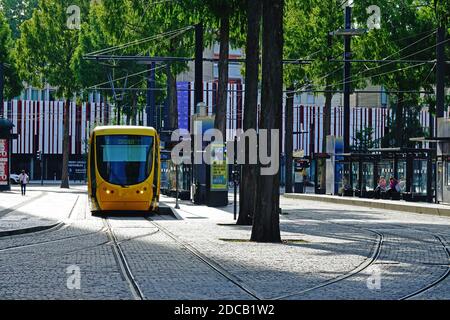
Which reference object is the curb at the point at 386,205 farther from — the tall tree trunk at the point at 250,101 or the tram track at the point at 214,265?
the tram track at the point at 214,265

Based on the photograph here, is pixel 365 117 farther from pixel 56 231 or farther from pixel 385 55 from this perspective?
pixel 56 231

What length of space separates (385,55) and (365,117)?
61.4 m

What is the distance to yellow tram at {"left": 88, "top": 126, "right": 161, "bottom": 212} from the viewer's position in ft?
119

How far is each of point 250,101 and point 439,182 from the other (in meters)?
18.2

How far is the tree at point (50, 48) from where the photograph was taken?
268ft

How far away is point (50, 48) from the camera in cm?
8169

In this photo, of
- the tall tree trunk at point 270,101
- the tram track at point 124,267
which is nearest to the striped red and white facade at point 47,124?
the tram track at point 124,267

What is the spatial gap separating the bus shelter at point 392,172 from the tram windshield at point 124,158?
14.3m

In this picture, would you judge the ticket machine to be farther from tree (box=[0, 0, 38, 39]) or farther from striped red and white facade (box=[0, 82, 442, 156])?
tree (box=[0, 0, 38, 39])

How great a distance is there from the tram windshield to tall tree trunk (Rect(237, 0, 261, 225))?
6569 mm

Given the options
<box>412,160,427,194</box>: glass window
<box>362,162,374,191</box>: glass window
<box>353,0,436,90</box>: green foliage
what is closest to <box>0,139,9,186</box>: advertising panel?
<box>353,0,436,90</box>: green foliage

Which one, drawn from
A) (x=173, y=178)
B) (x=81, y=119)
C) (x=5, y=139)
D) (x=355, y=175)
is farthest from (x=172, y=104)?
(x=81, y=119)

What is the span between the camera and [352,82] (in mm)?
65438
